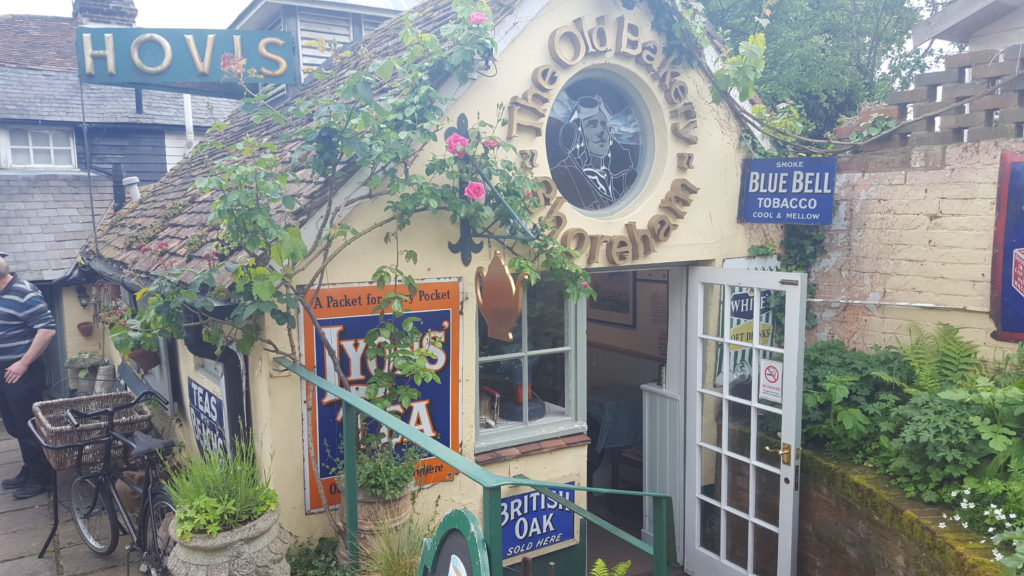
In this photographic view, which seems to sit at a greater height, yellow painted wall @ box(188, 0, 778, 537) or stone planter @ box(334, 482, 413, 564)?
yellow painted wall @ box(188, 0, 778, 537)

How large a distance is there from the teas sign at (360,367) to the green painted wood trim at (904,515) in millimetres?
2506

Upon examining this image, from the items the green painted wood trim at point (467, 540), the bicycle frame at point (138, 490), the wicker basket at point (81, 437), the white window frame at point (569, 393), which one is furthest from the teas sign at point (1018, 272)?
the wicker basket at point (81, 437)

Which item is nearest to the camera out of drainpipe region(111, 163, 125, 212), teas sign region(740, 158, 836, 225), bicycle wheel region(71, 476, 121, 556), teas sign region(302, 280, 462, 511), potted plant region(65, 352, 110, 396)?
teas sign region(302, 280, 462, 511)

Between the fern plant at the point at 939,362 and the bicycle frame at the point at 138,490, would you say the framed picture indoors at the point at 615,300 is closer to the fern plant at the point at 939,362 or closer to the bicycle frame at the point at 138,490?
the fern plant at the point at 939,362

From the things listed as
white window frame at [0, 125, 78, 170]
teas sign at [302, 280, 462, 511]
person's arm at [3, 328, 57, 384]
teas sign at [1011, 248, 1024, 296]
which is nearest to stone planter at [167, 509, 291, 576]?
teas sign at [302, 280, 462, 511]

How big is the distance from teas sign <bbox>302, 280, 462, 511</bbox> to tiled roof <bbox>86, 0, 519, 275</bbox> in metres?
0.63

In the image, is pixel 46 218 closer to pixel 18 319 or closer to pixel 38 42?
pixel 18 319

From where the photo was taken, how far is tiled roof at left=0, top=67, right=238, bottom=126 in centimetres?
1311

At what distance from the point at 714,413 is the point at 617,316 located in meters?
2.95

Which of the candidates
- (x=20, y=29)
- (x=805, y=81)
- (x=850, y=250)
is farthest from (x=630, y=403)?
(x=20, y=29)

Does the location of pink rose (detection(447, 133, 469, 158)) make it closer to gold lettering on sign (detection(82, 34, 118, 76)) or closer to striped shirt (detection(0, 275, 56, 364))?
gold lettering on sign (detection(82, 34, 118, 76))

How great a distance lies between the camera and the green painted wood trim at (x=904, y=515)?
3625mm

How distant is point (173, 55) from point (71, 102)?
30.4ft

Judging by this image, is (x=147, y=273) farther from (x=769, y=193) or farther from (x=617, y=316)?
(x=617, y=316)
